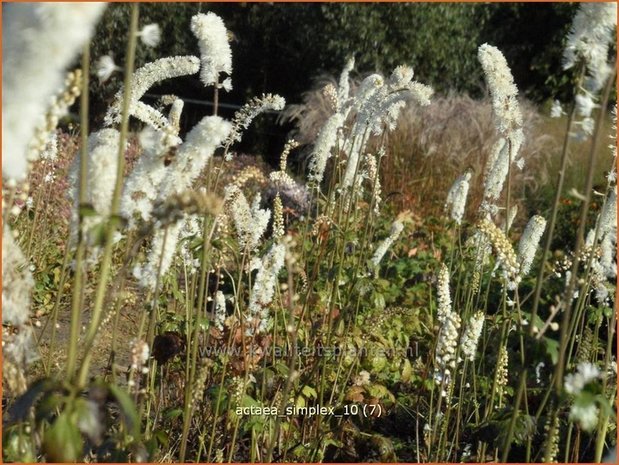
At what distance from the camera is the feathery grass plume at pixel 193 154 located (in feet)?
7.55

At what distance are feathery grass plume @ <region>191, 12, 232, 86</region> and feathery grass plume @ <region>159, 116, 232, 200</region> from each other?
59 cm

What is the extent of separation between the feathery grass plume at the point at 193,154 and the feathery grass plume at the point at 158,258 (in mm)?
124

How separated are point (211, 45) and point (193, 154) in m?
0.65

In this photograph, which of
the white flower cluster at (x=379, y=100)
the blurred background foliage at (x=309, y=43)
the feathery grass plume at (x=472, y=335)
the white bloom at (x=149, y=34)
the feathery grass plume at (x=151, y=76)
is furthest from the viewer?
the blurred background foliage at (x=309, y=43)

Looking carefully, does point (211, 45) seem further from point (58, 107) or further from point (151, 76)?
point (58, 107)

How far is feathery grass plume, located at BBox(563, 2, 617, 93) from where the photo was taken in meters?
2.22

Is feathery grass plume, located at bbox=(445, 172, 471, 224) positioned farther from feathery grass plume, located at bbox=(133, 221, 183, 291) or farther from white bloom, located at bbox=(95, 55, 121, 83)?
white bloom, located at bbox=(95, 55, 121, 83)

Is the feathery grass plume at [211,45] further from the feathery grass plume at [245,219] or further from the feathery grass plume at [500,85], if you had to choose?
the feathery grass plume at [500,85]

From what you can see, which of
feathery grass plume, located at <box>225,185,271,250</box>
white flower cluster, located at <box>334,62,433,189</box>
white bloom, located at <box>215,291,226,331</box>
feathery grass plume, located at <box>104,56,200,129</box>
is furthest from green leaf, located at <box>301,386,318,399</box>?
feathery grass plume, located at <box>104,56,200,129</box>

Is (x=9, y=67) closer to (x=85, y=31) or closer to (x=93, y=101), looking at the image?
(x=85, y=31)

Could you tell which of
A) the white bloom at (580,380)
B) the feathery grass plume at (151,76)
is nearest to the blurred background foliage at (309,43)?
the feathery grass plume at (151,76)

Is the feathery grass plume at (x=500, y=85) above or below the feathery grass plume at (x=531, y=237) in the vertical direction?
above

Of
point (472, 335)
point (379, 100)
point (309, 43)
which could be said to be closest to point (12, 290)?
point (472, 335)

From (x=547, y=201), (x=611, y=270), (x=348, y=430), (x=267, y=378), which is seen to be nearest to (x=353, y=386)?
(x=348, y=430)
